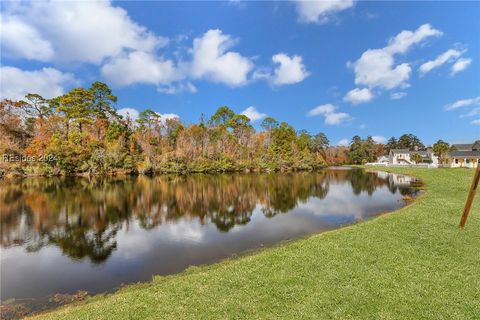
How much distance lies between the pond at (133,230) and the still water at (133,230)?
0.05m

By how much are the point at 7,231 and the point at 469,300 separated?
23364 millimetres

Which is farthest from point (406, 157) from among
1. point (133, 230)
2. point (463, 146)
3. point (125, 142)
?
point (133, 230)

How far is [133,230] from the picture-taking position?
1833 centimetres

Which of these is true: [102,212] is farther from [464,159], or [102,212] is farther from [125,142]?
[464,159]

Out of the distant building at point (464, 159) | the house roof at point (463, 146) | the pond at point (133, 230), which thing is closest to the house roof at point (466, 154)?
the distant building at point (464, 159)

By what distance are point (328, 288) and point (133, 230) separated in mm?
14121

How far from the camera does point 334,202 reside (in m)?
28.5

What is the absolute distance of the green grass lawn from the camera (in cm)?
681

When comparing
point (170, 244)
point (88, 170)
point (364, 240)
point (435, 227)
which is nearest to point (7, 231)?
point (170, 244)

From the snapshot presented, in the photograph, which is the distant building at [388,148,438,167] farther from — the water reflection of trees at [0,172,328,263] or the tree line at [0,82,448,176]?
the water reflection of trees at [0,172,328,263]

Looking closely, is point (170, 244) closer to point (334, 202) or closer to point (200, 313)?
point (200, 313)

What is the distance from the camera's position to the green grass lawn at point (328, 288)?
6.81m

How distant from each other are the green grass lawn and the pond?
2473 millimetres

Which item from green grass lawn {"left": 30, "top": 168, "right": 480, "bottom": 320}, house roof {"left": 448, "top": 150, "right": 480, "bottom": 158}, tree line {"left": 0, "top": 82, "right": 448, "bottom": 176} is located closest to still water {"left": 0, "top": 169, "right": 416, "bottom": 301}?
green grass lawn {"left": 30, "top": 168, "right": 480, "bottom": 320}
